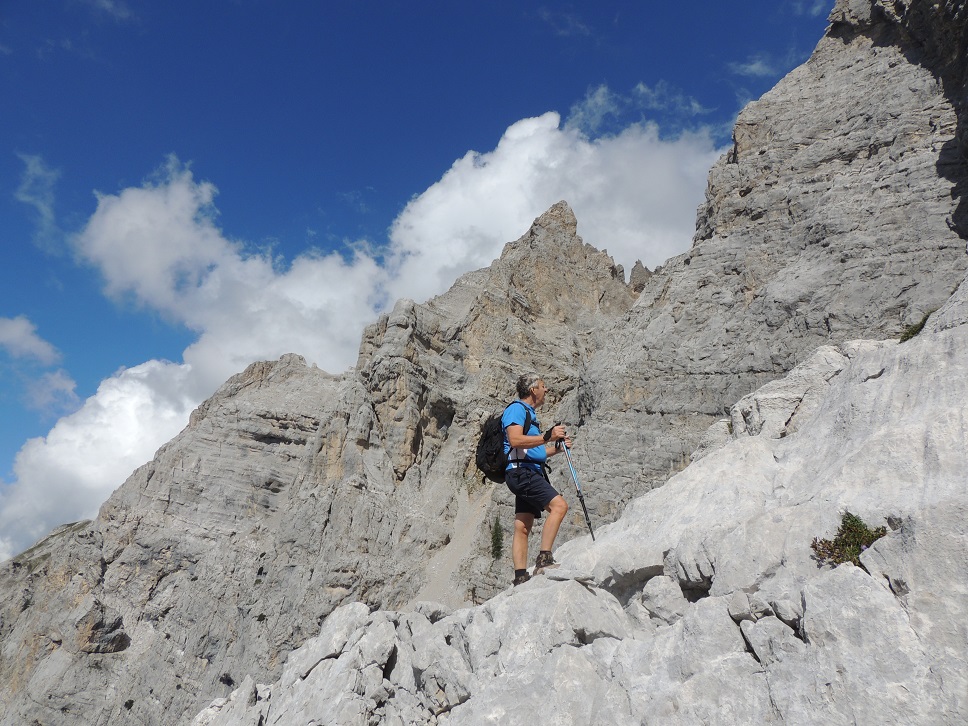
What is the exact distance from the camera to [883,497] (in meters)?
6.79

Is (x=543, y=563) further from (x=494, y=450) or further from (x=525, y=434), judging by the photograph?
(x=525, y=434)

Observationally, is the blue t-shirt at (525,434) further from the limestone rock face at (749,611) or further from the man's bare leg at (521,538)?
the limestone rock face at (749,611)

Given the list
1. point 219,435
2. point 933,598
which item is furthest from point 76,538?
point 933,598

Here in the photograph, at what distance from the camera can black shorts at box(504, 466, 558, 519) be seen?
356 inches

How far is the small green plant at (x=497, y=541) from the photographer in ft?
108

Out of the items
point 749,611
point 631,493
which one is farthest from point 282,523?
point 749,611

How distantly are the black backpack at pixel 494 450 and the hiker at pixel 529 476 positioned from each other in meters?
0.07

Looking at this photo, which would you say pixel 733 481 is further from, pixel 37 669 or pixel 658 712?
pixel 37 669

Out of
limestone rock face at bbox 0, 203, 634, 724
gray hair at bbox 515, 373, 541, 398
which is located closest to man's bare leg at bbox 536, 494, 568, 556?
gray hair at bbox 515, 373, 541, 398

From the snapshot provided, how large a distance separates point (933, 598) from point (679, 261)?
31.0 meters

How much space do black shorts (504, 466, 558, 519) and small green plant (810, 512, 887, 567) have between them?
11.3ft

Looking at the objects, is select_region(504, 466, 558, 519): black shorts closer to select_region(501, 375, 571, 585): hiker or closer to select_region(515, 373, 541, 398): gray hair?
select_region(501, 375, 571, 585): hiker

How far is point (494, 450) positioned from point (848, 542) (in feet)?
15.0

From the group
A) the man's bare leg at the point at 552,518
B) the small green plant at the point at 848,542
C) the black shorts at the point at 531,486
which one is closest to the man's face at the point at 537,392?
the black shorts at the point at 531,486
